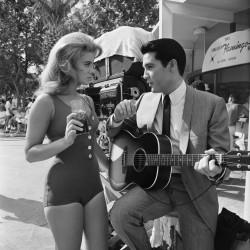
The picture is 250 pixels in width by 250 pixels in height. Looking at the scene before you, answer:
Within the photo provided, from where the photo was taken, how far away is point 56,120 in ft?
5.97

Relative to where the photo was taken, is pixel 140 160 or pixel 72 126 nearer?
pixel 72 126

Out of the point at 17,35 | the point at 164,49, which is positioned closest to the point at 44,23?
the point at 17,35

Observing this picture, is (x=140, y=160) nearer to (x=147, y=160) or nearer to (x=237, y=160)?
(x=147, y=160)

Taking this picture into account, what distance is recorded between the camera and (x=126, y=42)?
5133 millimetres

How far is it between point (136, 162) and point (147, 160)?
0.71 feet

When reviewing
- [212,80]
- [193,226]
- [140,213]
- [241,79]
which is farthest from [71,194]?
[212,80]

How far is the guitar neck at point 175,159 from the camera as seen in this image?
1.89 meters

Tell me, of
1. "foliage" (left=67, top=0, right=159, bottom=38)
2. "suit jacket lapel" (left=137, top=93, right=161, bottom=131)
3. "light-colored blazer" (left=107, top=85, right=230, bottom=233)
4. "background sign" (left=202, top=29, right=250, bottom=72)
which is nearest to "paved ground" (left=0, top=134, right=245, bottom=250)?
"suit jacket lapel" (left=137, top=93, right=161, bottom=131)

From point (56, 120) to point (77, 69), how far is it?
341 millimetres

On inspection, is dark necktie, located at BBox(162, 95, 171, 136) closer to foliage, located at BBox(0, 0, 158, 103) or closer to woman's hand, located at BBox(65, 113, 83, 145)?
woman's hand, located at BBox(65, 113, 83, 145)

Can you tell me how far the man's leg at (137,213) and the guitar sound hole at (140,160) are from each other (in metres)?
0.17

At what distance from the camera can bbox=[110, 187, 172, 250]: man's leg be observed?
209 cm

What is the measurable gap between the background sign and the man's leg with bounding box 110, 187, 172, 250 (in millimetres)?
3551

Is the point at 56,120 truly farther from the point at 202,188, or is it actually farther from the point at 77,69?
the point at 202,188
